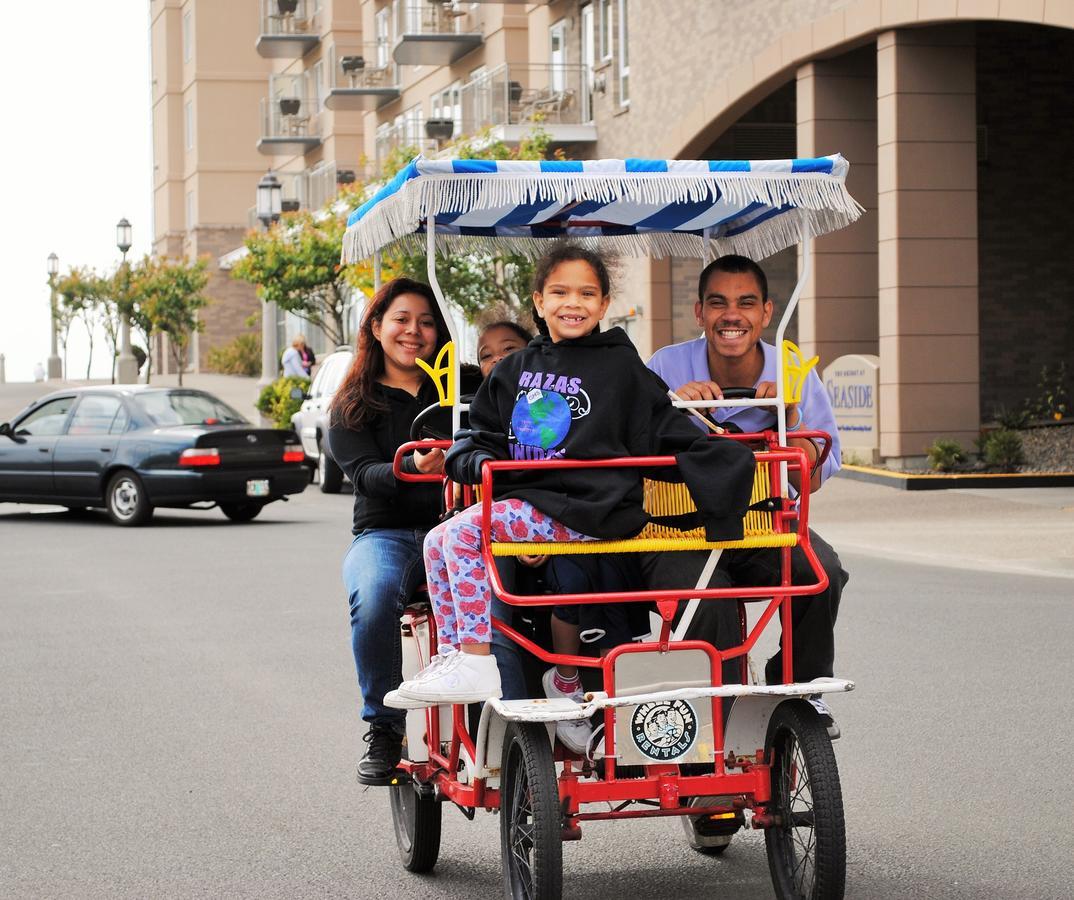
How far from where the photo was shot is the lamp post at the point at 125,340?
5178 cm

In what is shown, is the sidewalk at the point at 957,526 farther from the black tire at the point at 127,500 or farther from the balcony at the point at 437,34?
the balcony at the point at 437,34

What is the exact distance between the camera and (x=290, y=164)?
2505 inches

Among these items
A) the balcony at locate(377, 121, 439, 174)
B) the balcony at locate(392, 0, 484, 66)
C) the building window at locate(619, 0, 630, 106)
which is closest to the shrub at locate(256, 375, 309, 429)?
the balcony at locate(377, 121, 439, 174)

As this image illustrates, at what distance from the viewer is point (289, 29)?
59906mm

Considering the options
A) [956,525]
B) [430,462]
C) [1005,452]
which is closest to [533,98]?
[1005,452]

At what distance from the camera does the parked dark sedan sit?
787 inches

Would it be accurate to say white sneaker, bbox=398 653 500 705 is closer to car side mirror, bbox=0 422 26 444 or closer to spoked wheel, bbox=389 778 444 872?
spoked wheel, bbox=389 778 444 872

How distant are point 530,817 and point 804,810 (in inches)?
31.4

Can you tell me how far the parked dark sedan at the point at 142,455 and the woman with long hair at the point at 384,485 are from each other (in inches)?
556

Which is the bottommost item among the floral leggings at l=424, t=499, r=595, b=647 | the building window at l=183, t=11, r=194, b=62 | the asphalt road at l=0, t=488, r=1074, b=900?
the asphalt road at l=0, t=488, r=1074, b=900

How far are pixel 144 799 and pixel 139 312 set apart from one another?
55.8m

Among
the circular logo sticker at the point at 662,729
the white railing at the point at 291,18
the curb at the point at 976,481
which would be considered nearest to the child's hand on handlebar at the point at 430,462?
the circular logo sticker at the point at 662,729

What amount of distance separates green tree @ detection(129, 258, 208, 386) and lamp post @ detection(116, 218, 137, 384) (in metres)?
0.87

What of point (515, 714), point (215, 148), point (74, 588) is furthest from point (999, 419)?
point (215, 148)
